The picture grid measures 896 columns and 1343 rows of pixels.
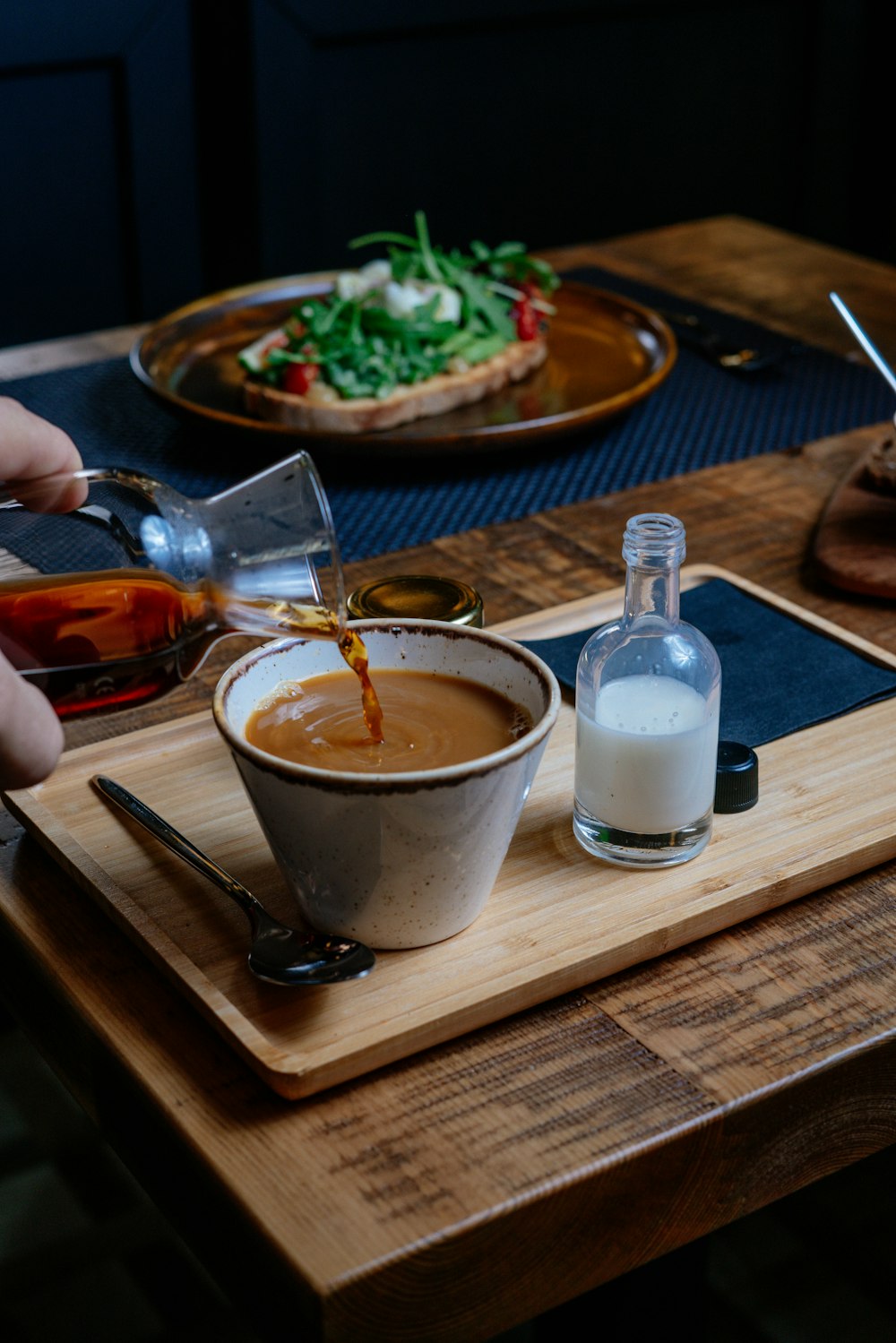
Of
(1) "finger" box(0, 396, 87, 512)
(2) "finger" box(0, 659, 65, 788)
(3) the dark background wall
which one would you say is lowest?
(3) the dark background wall

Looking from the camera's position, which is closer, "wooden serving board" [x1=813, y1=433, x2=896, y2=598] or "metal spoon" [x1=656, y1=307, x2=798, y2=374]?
"wooden serving board" [x1=813, y1=433, x2=896, y2=598]

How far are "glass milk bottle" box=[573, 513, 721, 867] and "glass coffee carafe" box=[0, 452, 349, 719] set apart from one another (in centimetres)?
17

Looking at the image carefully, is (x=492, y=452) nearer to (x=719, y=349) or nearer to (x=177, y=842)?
(x=719, y=349)

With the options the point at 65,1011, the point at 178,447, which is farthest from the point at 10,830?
the point at 178,447

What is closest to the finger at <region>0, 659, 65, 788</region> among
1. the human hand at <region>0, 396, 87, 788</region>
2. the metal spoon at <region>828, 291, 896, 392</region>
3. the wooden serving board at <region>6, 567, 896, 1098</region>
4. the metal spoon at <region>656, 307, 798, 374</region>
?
the human hand at <region>0, 396, 87, 788</region>

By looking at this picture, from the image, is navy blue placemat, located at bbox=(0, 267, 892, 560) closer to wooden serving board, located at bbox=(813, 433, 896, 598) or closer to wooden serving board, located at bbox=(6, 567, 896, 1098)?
wooden serving board, located at bbox=(813, 433, 896, 598)

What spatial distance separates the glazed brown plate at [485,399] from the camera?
156 cm

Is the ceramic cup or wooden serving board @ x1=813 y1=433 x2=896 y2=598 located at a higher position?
the ceramic cup

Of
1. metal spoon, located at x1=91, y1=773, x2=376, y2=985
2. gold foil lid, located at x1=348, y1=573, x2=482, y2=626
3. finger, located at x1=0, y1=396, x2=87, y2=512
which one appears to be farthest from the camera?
gold foil lid, located at x1=348, y1=573, x2=482, y2=626

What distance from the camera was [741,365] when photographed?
1.88 m

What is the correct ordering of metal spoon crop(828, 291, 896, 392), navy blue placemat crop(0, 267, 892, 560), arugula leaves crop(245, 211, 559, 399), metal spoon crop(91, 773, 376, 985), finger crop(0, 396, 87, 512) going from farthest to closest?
arugula leaves crop(245, 211, 559, 399)
navy blue placemat crop(0, 267, 892, 560)
metal spoon crop(828, 291, 896, 392)
finger crop(0, 396, 87, 512)
metal spoon crop(91, 773, 376, 985)

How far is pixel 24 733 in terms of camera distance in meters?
0.74

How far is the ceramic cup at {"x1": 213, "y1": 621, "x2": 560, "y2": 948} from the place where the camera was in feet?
2.46

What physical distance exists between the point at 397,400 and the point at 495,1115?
1063 mm
